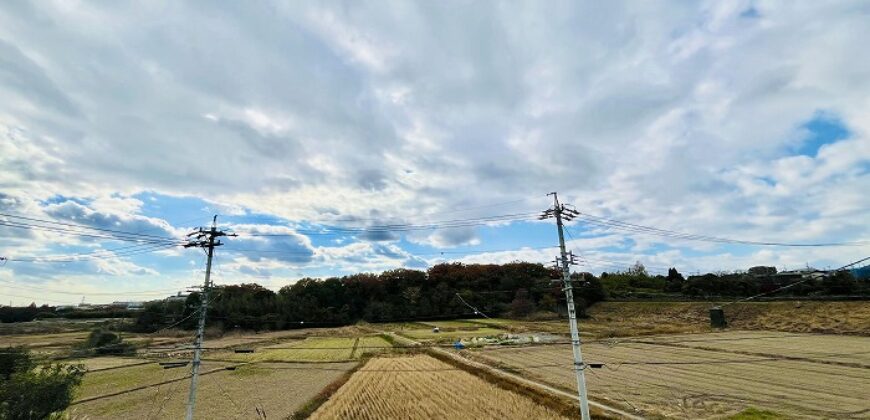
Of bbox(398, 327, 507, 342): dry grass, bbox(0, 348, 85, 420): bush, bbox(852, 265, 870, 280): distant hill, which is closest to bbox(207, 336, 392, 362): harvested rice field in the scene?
bbox(398, 327, 507, 342): dry grass

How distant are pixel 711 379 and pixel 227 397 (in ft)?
131

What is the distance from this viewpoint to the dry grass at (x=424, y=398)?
2898cm

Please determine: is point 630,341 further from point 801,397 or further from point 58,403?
point 58,403

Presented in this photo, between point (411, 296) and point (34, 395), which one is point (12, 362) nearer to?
point (34, 395)

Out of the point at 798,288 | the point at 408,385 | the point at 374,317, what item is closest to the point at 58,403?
the point at 408,385

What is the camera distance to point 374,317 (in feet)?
379

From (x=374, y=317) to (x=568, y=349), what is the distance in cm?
6493

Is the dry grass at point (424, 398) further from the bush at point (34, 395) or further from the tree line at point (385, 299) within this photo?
the tree line at point (385, 299)

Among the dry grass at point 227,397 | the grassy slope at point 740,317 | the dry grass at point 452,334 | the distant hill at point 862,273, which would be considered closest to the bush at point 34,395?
the dry grass at point 227,397

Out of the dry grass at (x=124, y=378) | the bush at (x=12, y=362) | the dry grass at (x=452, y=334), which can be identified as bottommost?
the dry grass at (x=124, y=378)

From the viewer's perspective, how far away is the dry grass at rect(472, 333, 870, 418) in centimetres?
2683

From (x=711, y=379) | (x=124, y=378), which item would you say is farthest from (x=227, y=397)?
(x=711, y=379)

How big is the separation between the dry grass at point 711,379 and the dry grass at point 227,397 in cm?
2088

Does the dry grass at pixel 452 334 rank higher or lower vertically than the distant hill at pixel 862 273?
lower
